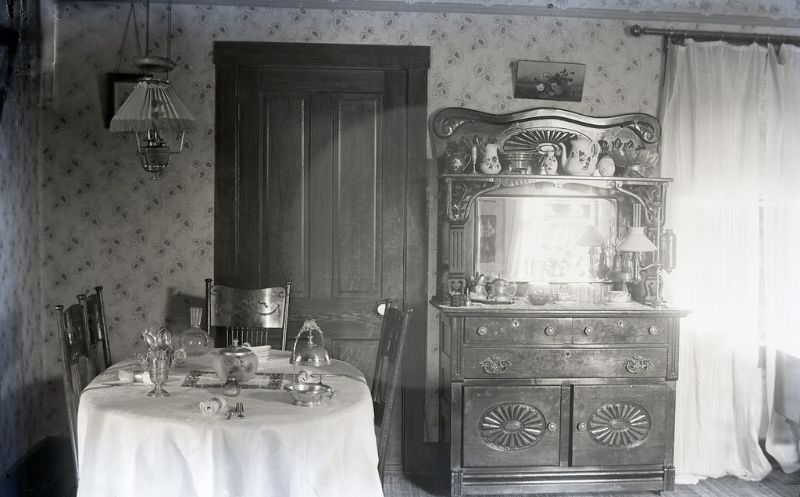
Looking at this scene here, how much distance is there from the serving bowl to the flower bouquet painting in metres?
2.35

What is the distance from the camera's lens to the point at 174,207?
4184 millimetres

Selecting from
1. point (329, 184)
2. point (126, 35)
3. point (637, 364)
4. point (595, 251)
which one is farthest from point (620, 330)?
point (126, 35)

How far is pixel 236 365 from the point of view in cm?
Result: 281

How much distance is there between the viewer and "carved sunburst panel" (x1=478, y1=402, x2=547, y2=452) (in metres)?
3.79

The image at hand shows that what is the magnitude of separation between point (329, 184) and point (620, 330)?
1.82 meters

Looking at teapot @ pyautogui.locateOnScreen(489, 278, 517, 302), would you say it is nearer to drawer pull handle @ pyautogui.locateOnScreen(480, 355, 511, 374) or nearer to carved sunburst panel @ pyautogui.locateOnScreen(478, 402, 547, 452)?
drawer pull handle @ pyautogui.locateOnScreen(480, 355, 511, 374)

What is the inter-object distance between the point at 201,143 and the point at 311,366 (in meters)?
1.73

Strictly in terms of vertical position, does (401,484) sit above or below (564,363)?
below

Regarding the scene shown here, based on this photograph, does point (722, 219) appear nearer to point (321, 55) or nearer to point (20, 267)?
point (321, 55)

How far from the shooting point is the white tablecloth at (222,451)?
7.82 feet

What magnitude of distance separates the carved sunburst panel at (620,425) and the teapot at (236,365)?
1938 millimetres

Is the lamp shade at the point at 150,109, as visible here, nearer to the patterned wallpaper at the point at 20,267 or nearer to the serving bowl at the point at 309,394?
the patterned wallpaper at the point at 20,267

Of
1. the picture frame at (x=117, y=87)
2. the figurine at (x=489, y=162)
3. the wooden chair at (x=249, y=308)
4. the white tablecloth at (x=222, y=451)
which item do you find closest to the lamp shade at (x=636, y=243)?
the figurine at (x=489, y=162)

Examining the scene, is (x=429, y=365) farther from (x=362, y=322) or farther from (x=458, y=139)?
(x=458, y=139)
